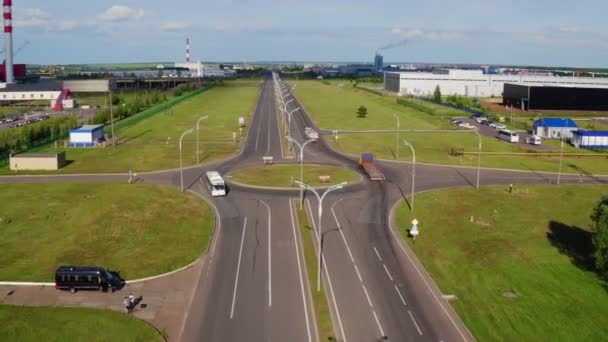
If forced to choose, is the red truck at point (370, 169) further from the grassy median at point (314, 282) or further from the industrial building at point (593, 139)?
the industrial building at point (593, 139)

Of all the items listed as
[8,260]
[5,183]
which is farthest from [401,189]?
[5,183]

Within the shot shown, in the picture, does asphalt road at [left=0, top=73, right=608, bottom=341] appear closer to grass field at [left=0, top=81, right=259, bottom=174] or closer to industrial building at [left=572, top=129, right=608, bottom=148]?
grass field at [left=0, top=81, right=259, bottom=174]

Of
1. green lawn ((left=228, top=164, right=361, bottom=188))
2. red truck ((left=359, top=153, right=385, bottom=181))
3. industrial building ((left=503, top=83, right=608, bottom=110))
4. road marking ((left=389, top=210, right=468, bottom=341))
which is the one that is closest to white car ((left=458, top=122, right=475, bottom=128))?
industrial building ((left=503, top=83, right=608, bottom=110))

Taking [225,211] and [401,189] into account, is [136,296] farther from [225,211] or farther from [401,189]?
[401,189]

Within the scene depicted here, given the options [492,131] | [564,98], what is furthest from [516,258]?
[564,98]

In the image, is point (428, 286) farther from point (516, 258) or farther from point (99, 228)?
point (99, 228)

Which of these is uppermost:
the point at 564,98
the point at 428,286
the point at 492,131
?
the point at 564,98
